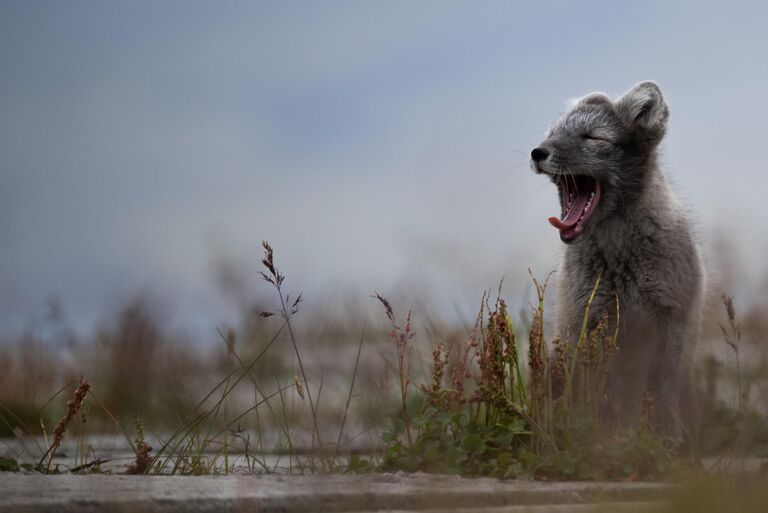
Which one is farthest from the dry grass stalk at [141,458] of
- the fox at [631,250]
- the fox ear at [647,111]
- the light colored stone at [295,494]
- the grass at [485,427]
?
the fox ear at [647,111]

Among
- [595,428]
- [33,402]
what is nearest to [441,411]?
[595,428]

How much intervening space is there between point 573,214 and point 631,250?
17.4 inches

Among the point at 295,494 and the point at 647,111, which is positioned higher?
the point at 647,111

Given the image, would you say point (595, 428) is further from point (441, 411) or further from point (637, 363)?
point (637, 363)

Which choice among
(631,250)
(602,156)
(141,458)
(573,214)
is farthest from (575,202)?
(141,458)

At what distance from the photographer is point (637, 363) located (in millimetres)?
5777

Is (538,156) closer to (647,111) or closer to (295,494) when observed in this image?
(647,111)

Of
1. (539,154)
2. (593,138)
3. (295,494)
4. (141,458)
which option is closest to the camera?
(295,494)

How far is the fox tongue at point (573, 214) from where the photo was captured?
5.91 metres

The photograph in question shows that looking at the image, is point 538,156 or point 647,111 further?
point 647,111

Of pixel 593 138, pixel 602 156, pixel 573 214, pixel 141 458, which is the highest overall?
pixel 593 138

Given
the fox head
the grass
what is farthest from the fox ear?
the grass

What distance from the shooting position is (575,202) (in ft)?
20.0

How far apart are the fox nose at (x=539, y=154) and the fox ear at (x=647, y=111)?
627 millimetres
